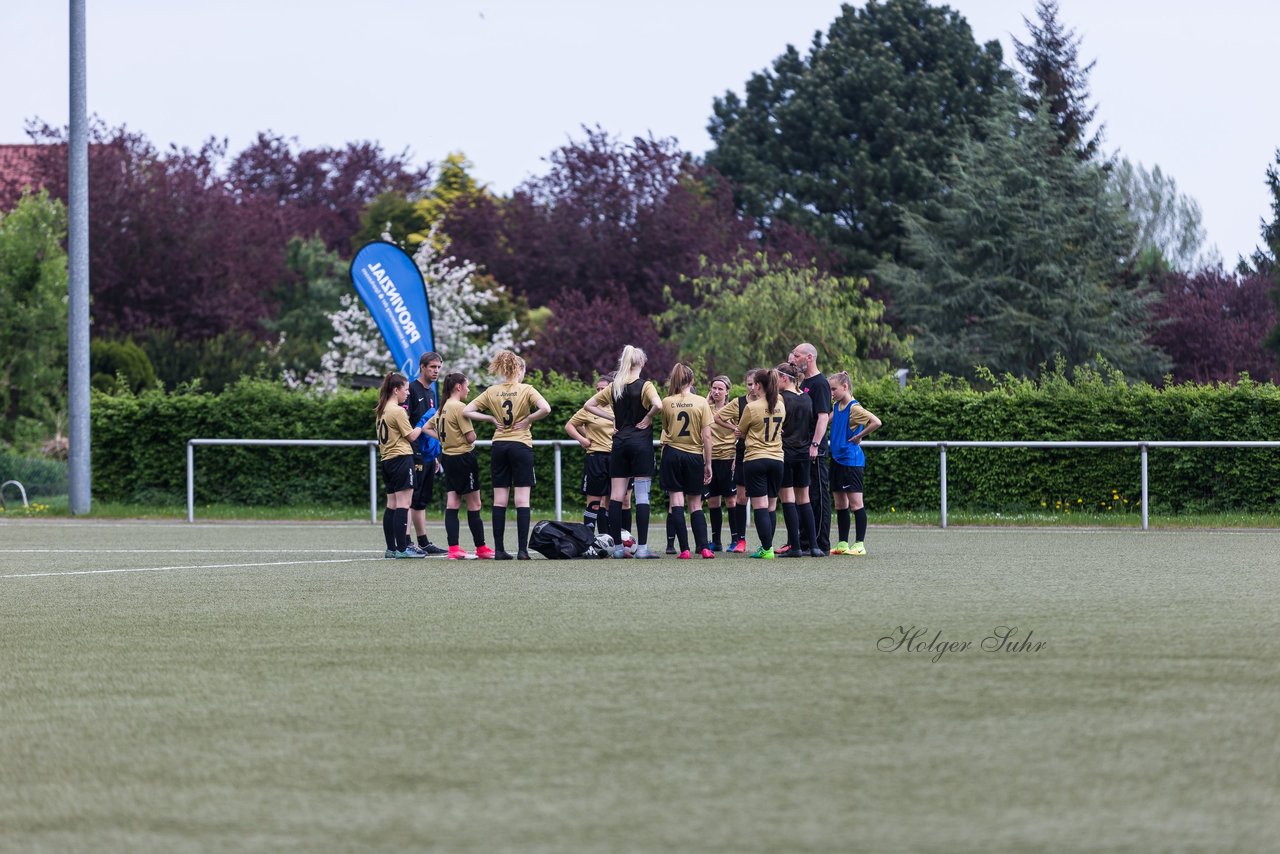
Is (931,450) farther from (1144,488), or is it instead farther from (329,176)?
(329,176)

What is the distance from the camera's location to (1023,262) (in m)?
42.8

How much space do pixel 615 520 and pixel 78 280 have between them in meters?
11.0

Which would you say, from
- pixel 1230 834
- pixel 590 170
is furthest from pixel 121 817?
pixel 590 170

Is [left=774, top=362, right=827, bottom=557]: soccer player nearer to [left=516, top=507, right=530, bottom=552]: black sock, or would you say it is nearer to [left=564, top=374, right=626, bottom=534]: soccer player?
[left=564, top=374, right=626, bottom=534]: soccer player

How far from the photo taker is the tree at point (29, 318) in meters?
31.6

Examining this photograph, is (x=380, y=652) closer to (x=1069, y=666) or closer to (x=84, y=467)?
(x=1069, y=666)

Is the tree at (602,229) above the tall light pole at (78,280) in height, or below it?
above

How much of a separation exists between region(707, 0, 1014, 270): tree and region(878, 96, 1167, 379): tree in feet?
25.0

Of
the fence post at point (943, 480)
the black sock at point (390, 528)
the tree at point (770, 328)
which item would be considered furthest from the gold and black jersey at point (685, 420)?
the tree at point (770, 328)

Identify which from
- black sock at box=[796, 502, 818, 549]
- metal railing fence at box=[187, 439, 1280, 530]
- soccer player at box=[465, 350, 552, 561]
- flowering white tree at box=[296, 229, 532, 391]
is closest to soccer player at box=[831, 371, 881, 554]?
black sock at box=[796, 502, 818, 549]

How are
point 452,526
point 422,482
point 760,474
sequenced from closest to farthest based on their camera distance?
point 760,474, point 452,526, point 422,482

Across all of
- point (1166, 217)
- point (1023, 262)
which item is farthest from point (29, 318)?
point (1166, 217)

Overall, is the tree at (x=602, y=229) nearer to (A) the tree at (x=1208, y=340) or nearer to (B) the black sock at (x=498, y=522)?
(A) the tree at (x=1208, y=340)

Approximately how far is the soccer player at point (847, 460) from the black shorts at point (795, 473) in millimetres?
517
